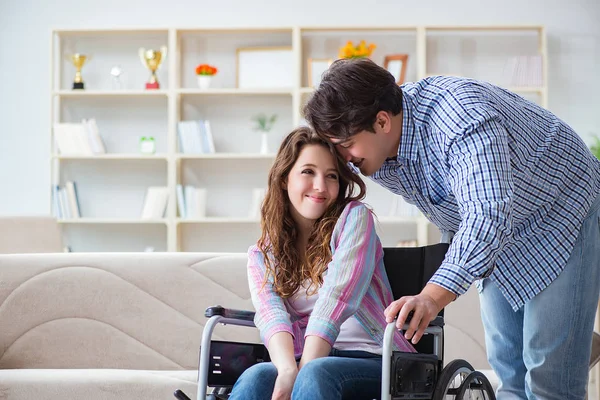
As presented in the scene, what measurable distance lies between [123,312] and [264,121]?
2.71 m

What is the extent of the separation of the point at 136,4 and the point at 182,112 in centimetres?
80

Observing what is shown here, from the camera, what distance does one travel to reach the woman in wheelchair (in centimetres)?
158

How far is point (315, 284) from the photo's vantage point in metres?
1.83

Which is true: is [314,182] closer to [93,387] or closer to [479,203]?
[479,203]

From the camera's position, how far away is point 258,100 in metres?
5.32

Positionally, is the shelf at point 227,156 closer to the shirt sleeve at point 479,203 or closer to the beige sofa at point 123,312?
the beige sofa at point 123,312

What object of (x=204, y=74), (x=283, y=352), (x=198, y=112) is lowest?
(x=283, y=352)

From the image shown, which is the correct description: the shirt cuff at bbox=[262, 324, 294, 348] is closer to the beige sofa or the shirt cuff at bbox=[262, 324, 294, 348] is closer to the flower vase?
the beige sofa

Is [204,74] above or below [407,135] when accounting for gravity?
above

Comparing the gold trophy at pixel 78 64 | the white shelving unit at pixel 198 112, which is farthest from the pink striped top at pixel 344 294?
the gold trophy at pixel 78 64

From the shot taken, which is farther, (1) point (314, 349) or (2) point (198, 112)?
(2) point (198, 112)

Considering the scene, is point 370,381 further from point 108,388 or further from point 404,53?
point 404,53

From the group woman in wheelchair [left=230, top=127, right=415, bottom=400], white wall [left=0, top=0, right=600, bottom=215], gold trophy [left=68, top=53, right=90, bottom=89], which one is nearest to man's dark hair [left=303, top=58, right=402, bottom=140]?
woman in wheelchair [left=230, top=127, right=415, bottom=400]

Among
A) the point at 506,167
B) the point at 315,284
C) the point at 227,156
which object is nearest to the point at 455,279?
the point at 506,167
